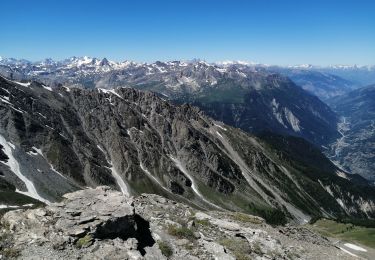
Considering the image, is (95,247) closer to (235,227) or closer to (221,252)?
(221,252)

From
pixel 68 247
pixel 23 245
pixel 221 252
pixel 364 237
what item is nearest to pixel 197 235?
pixel 221 252

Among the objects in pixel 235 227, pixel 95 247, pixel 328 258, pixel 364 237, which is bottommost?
pixel 364 237

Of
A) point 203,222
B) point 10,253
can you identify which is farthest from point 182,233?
point 10,253

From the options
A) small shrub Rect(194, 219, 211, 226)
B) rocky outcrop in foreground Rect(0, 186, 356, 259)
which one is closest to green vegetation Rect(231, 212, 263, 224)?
rocky outcrop in foreground Rect(0, 186, 356, 259)

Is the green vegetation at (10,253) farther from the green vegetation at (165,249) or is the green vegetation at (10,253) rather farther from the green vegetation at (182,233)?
the green vegetation at (182,233)

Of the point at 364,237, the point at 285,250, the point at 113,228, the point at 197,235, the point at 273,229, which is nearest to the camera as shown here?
the point at 113,228

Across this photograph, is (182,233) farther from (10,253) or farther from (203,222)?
(10,253)

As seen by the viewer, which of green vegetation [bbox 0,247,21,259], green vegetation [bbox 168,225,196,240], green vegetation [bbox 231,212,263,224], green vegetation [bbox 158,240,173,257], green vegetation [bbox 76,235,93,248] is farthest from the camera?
green vegetation [bbox 231,212,263,224]

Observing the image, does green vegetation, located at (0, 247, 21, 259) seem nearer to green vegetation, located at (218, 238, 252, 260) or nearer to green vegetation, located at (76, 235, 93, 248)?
green vegetation, located at (76, 235, 93, 248)
